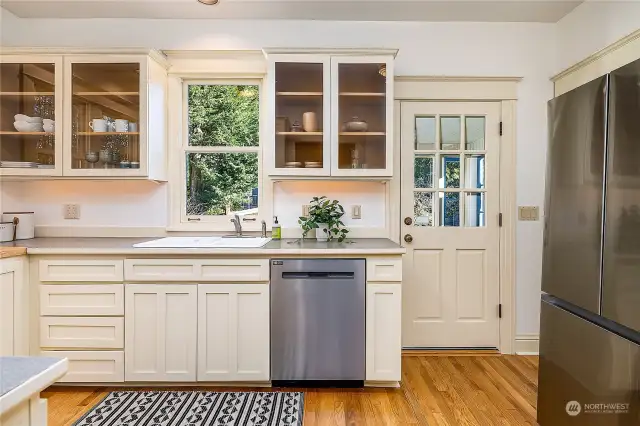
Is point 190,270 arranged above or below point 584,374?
above

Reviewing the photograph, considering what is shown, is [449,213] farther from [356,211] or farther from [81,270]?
[81,270]

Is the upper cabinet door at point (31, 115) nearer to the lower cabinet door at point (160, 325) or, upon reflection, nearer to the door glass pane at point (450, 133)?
the lower cabinet door at point (160, 325)

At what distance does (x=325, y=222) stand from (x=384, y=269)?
587mm

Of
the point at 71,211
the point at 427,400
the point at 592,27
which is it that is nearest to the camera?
the point at 427,400

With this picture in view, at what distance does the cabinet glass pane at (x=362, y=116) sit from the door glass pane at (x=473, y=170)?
81 centimetres

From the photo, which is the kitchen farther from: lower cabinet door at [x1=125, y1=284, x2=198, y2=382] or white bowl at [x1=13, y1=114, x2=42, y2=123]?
lower cabinet door at [x1=125, y1=284, x2=198, y2=382]

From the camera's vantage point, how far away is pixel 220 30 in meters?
3.01

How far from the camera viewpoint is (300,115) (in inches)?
109

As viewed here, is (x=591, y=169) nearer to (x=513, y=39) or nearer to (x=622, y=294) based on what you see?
(x=622, y=294)

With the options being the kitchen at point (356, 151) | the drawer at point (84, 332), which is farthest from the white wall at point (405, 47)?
the drawer at point (84, 332)

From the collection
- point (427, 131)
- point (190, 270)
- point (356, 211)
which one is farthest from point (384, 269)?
point (427, 131)

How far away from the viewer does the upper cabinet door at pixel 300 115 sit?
272 cm

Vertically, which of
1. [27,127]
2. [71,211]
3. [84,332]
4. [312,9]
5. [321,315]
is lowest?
[84,332]

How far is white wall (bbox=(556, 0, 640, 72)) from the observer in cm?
235
